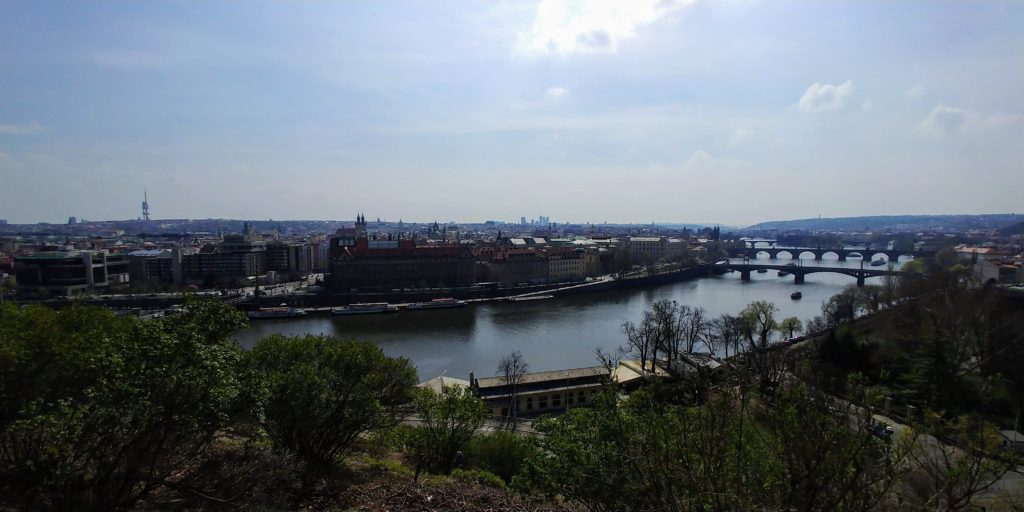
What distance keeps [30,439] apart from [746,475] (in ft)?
14.3

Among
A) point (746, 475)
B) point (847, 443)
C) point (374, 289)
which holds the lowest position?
point (374, 289)

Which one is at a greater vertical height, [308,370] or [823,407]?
[823,407]

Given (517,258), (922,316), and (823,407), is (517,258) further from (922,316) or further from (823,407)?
(823,407)

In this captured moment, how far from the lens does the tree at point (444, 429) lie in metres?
6.44

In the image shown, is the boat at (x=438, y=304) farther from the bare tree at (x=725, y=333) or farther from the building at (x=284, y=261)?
the building at (x=284, y=261)

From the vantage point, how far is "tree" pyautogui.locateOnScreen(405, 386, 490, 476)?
644cm

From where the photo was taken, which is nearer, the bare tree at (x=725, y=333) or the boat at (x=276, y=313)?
the bare tree at (x=725, y=333)

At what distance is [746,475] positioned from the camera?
2975 mm

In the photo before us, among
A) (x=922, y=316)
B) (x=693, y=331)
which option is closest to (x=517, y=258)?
(x=693, y=331)

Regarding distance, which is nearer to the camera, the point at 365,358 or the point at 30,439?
the point at 30,439

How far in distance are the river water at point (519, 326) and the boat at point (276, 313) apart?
15.7 inches

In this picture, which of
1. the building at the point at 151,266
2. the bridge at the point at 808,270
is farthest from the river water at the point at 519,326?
the building at the point at 151,266

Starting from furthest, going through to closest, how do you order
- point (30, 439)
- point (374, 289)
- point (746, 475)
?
1. point (374, 289)
2. point (30, 439)
3. point (746, 475)

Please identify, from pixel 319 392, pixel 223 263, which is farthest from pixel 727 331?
pixel 223 263
